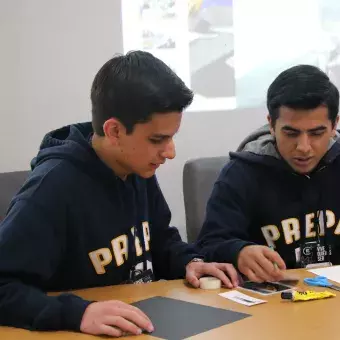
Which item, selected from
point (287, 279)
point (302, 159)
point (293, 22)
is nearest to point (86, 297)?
point (287, 279)

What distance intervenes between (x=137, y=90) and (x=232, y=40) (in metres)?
1.52

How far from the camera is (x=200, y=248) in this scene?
165 centimetres

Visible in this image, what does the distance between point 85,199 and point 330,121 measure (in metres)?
0.80

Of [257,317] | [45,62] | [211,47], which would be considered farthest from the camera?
[211,47]

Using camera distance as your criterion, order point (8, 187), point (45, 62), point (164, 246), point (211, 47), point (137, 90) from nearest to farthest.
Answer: point (137, 90)
point (164, 246)
point (8, 187)
point (45, 62)
point (211, 47)

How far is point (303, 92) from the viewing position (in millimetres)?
1675

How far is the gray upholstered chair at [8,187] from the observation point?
2.06m

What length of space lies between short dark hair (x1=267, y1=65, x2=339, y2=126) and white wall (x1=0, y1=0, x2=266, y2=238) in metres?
0.97

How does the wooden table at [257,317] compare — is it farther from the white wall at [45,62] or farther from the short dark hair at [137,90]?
the white wall at [45,62]

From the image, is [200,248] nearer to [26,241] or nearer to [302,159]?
[302,159]

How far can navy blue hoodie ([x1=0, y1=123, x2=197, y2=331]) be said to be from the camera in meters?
1.09

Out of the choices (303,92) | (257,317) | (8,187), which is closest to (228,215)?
(303,92)

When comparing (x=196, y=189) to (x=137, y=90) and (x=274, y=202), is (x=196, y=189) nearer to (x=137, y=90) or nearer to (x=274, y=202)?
(x=274, y=202)

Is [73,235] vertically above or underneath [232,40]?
underneath
